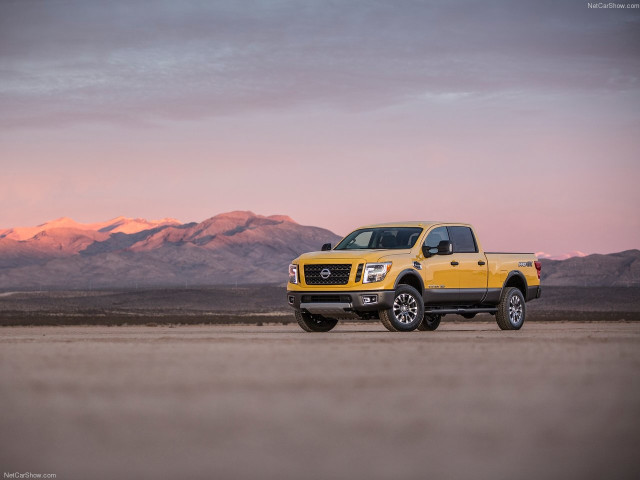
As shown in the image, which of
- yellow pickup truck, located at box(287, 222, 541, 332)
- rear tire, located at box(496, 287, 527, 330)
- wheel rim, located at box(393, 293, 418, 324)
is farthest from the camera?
rear tire, located at box(496, 287, 527, 330)

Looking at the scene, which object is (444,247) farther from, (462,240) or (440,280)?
(462,240)

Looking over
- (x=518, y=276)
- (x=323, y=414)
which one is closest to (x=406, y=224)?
(x=518, y=276)

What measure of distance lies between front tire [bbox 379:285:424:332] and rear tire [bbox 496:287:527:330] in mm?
3031

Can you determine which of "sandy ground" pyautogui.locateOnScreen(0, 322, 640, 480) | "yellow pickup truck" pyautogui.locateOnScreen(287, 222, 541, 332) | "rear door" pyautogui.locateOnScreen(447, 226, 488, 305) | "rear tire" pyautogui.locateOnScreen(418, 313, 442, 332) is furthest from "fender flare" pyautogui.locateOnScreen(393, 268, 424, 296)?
"sandy ground" pyautogui.locateOnScreen(0, 322, 640, 480)

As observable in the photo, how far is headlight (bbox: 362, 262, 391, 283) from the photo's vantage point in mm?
22516

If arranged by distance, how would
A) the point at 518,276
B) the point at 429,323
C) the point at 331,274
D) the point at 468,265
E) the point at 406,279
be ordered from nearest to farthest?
the point at 331,274 → the point at 406,279 → the point at 468,265 → the point at 518,276 → the point at 429,323

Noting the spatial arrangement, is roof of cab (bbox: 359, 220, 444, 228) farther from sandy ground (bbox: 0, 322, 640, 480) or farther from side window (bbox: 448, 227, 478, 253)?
sandy ground (bbox: 0, 322, 640, 480)

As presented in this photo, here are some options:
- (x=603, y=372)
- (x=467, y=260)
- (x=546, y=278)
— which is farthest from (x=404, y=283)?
(x=546, y=278)

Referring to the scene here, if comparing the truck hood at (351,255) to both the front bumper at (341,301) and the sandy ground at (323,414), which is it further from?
the sandy ground at (323,414)

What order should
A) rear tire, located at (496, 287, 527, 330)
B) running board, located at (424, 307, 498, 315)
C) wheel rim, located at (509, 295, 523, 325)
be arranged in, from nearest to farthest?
1. running board, located at (424, 307, 498, 315)
2. rear tire, located at (496, 287, 527, 330)
3. wheel rim, located at (509, 295, 523, 325)

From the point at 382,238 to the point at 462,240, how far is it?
1866 millimetres

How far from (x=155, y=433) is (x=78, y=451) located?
0.84 m

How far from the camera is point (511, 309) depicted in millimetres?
25766

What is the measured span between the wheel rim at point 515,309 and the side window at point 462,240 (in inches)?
65.4
